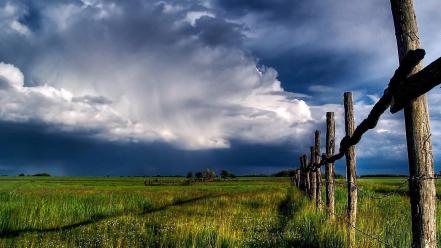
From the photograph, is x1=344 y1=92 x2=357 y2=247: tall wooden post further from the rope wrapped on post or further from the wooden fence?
the wooden fence

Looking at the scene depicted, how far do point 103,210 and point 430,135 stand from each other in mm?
12832

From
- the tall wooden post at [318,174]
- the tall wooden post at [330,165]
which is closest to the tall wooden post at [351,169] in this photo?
the tall wooden post at [330,165]

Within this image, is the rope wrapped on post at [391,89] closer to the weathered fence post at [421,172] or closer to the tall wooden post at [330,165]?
the weathered fence post at [421,172]

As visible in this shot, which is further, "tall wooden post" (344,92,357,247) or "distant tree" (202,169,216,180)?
"distant tree" (202,169,216,180)

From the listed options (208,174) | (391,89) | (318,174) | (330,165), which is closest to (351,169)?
(330,165)

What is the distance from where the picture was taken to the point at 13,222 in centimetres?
1168

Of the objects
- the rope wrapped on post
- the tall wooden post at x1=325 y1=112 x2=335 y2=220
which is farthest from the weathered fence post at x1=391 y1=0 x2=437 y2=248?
the tall wooden post at x1=325 y1=112 x2=335 y2=220

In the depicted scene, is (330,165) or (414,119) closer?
(414,119)

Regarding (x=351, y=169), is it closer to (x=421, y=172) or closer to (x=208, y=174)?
(x=421, y=172)

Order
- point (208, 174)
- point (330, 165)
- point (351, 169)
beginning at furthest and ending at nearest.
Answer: point (208, 174) → point (330, 165) → point (351, 169)

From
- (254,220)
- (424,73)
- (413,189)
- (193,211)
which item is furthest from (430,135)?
(193,211)

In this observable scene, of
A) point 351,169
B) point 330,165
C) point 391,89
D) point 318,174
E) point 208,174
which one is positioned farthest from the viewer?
point 208,174

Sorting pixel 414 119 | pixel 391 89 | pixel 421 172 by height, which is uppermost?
pixel 391 89

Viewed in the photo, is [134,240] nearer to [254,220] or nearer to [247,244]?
[247,244]
